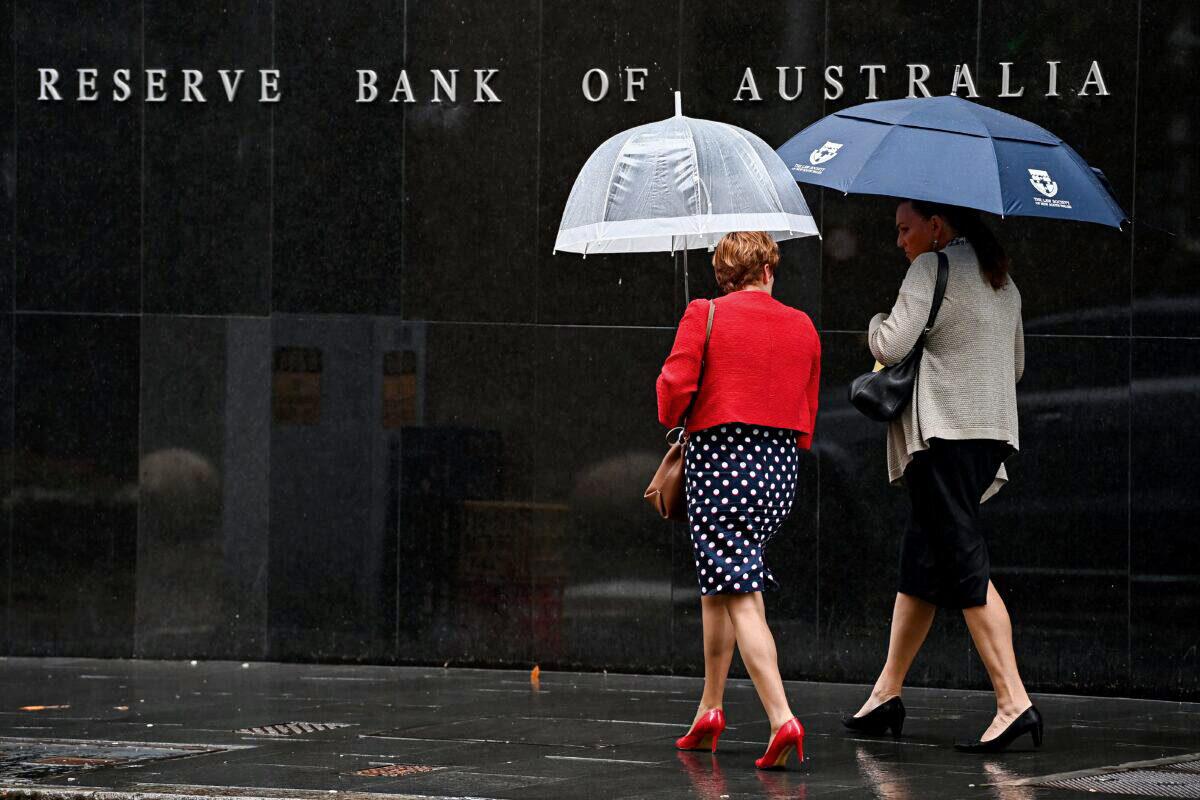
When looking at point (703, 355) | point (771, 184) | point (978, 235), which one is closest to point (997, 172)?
point (978, 235)

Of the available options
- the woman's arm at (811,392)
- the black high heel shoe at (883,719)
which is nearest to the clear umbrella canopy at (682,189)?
the woman's arm at (811,392)

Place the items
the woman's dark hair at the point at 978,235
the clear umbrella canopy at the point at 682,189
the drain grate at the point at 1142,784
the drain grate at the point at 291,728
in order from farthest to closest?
1. the drain grate at the point at 291,728
2. the woman's dark hair at the point at 978,235
3. the clear umbrella canopy at the point at 682,189
4. the drain grate at the point at 1142,784

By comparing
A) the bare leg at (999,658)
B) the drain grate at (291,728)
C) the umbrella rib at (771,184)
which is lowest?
the drain grate at (291,728)

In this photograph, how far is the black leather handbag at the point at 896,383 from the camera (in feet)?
20.8

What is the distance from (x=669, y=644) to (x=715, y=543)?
2.65 m

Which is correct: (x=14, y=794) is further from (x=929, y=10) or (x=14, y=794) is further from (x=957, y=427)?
(x=929, y=10)

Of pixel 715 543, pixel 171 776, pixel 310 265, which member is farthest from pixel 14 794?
pixel 310 265

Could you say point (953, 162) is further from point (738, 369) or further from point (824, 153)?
point (738, 369)

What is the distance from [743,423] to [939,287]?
938 mm

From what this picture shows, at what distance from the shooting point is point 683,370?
19.4 feet

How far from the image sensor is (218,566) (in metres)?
8.95

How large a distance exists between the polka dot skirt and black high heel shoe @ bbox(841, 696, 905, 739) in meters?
0.90

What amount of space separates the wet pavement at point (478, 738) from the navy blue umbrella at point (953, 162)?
191cm

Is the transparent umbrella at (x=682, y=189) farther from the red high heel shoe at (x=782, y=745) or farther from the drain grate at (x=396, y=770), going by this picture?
the drain grate at (x=396, y=770)
